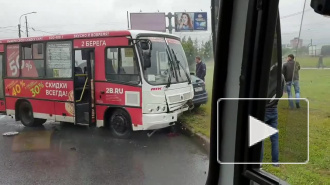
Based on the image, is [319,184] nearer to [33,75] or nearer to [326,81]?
[326,81]

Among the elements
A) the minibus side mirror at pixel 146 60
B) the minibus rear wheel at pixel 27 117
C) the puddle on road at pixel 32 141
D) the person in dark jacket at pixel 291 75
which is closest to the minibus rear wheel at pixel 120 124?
the minibus side mirror at pixel 146 60

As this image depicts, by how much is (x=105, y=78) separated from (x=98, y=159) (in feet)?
6.44

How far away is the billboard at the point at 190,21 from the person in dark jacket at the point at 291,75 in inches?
28.8

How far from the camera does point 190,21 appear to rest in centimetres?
226

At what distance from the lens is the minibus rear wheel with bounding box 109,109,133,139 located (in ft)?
22.0

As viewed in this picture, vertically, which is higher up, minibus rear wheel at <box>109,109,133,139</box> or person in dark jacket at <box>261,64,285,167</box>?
person in dark jacket at <box>261,64,285,167</box>

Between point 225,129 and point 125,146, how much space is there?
5.07 meters

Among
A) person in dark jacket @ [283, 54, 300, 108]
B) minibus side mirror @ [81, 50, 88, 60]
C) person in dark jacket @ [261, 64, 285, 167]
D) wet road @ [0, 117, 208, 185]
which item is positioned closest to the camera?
person in dark jacket @ [283, 54, 300, 108]

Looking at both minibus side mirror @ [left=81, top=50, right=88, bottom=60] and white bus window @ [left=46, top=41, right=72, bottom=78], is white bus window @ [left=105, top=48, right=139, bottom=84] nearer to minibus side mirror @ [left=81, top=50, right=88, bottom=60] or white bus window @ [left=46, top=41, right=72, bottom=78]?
minibus side mirror @ [left=81, top=50, right=88, bottom=60]

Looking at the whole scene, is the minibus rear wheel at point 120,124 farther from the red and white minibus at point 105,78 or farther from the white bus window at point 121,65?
the white bus window at point 121,65

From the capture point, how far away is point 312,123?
3.52ft

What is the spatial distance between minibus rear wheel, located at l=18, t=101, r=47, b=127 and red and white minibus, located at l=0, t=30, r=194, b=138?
0.05 metres

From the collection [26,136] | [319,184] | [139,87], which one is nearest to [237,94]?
[319,184]

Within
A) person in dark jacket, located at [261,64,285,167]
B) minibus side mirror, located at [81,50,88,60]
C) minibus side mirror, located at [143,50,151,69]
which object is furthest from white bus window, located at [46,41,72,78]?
person in dark jacket, located at [261,64,285,167]
